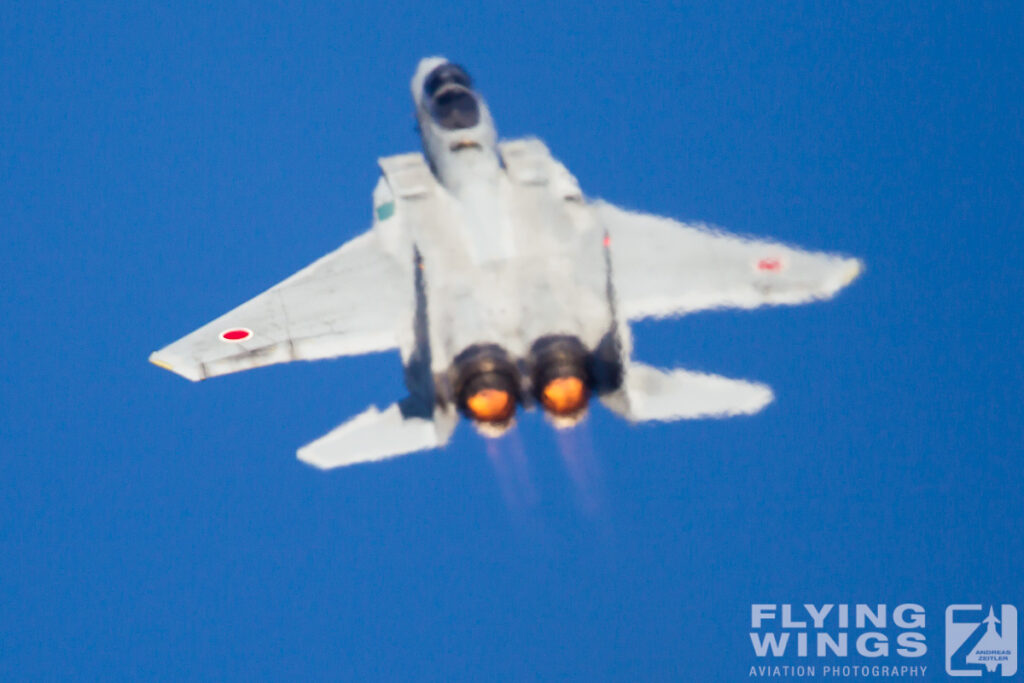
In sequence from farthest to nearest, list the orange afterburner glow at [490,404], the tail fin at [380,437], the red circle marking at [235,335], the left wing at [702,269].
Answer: the left wing at [702,269], the red circle marking at [235,335], the tail fin at [380,437], the orange afterburner glow at [490,404]

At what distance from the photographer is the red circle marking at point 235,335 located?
32.4 m

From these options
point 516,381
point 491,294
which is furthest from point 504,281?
point 516,381

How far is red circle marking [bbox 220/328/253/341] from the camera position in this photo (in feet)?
106

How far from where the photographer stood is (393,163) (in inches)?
1347

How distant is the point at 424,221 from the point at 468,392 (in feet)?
12.6

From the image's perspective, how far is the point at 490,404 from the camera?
2958cm

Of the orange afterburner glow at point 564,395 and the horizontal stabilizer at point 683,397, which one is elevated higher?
the horizontal stabilizer at point 683,397

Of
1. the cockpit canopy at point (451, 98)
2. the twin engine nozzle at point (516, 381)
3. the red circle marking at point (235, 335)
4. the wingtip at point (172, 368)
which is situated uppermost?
the cockpit canopy at point (451, 98)

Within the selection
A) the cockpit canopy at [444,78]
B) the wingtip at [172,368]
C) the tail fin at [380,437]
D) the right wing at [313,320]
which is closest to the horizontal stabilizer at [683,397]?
the tail fin at [380,437]

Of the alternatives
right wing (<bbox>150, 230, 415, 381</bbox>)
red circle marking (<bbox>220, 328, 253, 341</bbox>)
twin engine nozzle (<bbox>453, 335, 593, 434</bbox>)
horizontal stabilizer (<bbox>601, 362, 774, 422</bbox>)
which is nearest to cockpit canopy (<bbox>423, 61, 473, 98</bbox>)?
right wing (<bbox>150, 230, 415, 381</bbox>)

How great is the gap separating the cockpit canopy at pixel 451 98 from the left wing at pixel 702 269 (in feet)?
8.18

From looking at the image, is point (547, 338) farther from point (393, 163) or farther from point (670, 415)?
point (393, 163)

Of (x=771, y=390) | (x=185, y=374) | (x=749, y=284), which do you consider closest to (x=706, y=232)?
Result: (x=749, y=284)

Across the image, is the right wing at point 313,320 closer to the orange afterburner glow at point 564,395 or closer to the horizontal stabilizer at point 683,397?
the orange afterburner glow at point 564,395
